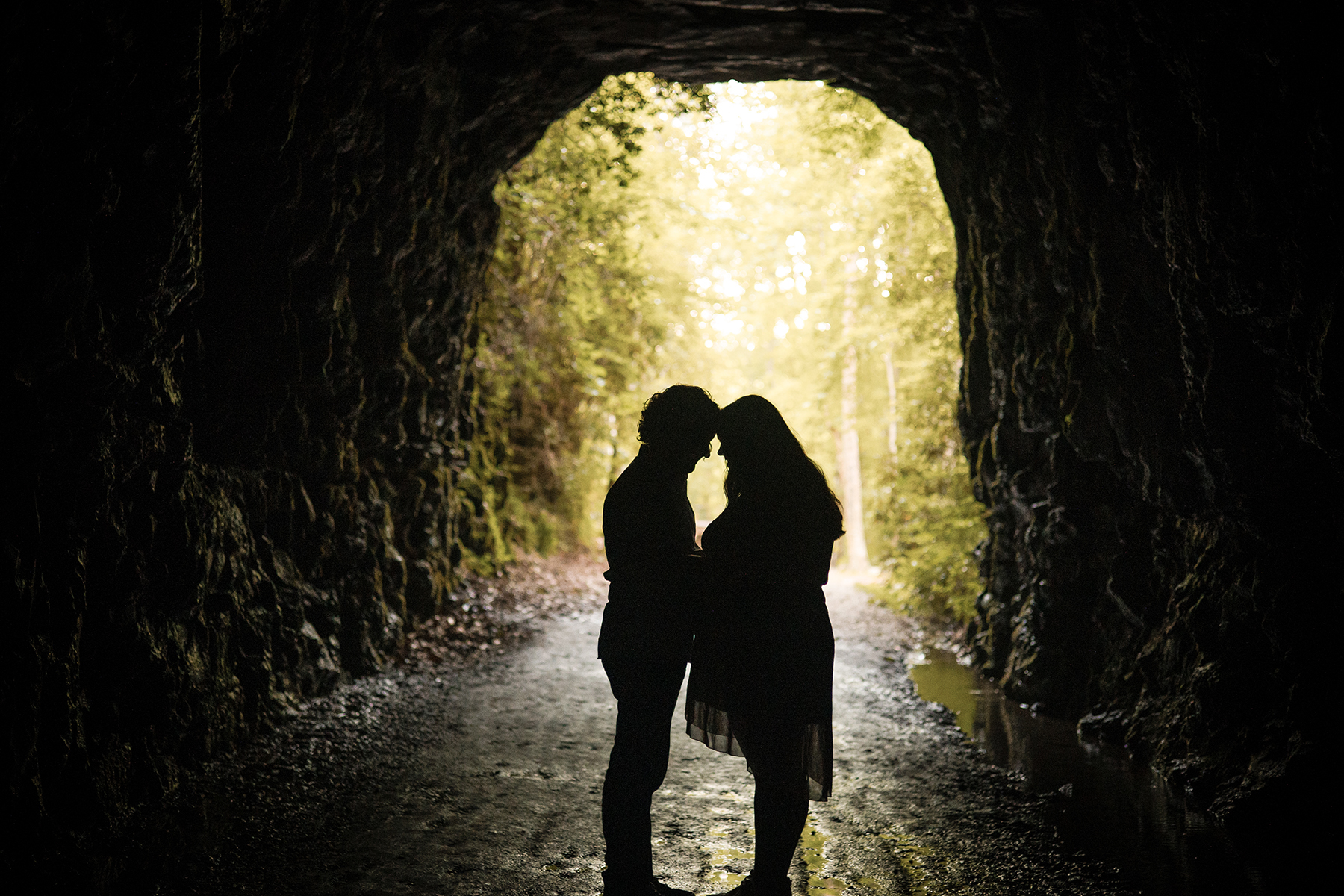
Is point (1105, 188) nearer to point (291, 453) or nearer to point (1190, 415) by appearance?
point (1190, 415)

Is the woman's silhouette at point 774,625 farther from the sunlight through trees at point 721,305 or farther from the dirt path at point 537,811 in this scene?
the sunlight through trees at point 721,305

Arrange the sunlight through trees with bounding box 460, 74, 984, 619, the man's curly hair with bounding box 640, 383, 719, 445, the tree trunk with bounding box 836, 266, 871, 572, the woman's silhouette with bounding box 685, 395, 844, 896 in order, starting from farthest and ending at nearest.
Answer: the tree trunk with bounding box 836, 266, 871, 572 < the sunlight through trees with bounding box 460, 74, 984, 619 < the man's curly hair with bounding box 640, 383, 719, 445 < the woman's silhouette with bounding box 685, 395, 844, 896

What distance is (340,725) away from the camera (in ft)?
25.0

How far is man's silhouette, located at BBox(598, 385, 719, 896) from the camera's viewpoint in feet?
14.3

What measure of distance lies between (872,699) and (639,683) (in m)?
5.58

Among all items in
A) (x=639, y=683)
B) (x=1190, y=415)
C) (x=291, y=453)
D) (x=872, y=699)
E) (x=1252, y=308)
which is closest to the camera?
(x=639, y=683)

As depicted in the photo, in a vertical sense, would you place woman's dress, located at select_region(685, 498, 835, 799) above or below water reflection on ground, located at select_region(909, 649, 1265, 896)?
above

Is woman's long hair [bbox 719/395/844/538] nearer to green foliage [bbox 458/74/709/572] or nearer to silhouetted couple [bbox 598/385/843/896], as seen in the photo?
silhouetted couple [bbox 598/385/843/896]

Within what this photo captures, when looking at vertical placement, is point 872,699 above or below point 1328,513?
below

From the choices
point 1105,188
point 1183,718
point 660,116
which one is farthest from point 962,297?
point 660,116

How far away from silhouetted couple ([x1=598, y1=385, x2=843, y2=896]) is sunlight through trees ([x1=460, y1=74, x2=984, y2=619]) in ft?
30.5

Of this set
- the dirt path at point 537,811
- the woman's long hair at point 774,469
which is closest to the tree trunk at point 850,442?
the dirt path at point 537,811

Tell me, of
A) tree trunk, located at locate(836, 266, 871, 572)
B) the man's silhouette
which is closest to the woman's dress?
the man's silhouette

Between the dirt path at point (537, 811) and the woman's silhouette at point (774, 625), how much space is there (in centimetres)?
61
